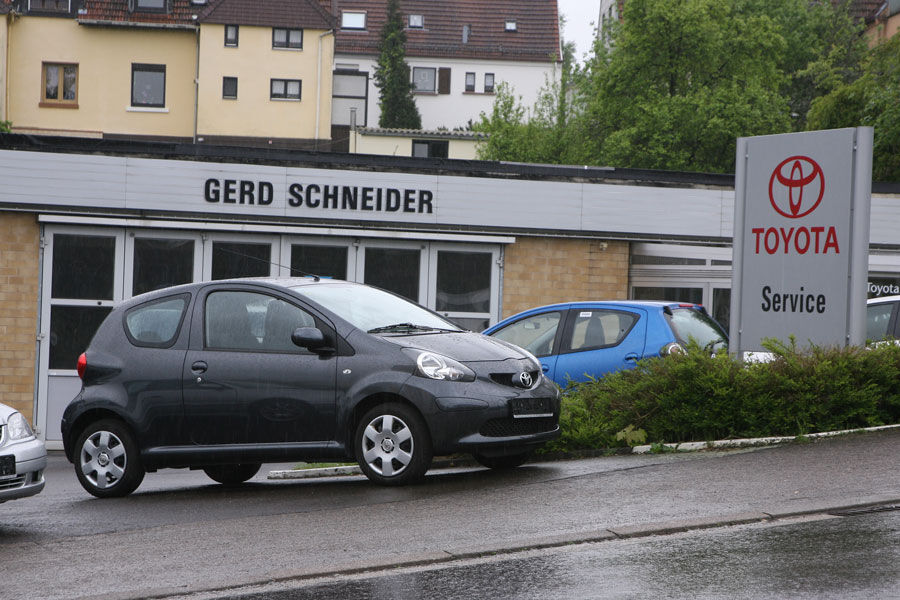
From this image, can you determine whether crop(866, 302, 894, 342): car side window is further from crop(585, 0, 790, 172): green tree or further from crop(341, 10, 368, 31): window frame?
crop(341, 10, 368, 31): window frame

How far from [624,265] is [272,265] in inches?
225

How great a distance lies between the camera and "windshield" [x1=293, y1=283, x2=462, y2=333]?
9773 mm

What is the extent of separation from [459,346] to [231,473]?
2.80 metres

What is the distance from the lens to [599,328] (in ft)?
42.4

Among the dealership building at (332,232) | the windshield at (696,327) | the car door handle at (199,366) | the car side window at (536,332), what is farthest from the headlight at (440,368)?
the dealership building at (332,232)

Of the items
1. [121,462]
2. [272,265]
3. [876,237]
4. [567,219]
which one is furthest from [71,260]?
[876,237]

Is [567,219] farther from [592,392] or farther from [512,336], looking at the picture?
[592,392]

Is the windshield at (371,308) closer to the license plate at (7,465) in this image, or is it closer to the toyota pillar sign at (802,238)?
the license plate at (7,465)

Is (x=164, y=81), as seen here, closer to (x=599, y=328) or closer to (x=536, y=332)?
(x=536, y=332)

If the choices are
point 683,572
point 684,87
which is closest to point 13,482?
point 683,572

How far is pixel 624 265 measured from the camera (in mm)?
20438

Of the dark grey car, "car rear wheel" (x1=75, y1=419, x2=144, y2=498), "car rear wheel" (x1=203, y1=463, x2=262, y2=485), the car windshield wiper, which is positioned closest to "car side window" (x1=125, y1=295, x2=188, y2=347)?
the dark grey car

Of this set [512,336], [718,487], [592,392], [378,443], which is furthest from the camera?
[512,336]

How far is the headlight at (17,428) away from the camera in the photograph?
349 inches
